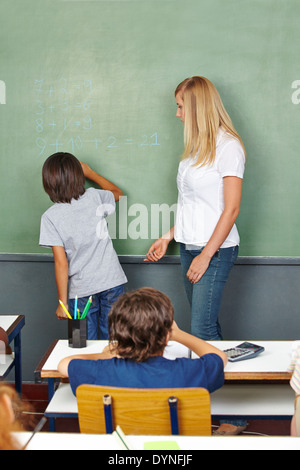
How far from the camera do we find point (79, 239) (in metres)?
2.55

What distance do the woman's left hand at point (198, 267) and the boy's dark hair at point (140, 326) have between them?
79 cm

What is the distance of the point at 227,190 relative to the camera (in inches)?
91.4

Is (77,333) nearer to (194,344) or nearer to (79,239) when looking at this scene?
(194,344)

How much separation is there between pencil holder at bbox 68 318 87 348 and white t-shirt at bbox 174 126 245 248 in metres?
0.72

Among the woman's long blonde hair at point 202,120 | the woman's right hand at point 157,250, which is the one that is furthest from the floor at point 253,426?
the woman's long blonde hair at point 202,120

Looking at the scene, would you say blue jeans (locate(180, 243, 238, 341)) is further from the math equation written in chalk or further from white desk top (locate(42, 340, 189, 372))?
the math equation written in chalk

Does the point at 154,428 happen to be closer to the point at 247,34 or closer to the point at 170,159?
the point at 170,159

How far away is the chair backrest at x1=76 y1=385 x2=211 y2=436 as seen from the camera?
1.36 m

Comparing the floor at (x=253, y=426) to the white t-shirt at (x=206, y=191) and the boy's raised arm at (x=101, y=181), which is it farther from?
the boy's raised arm at (x=101, y=181)

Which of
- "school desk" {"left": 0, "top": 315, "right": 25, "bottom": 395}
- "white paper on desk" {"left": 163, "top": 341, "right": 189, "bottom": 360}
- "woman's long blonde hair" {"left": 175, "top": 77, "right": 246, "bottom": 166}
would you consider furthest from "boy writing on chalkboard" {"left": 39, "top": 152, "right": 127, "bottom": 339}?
"white paper on desk" {"left": 163, "top": 341, "right": 189, "bottom": 360}

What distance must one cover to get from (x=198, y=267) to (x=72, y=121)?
1.24m

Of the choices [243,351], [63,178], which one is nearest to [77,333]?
[243,351]

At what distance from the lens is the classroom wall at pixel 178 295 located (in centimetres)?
303
